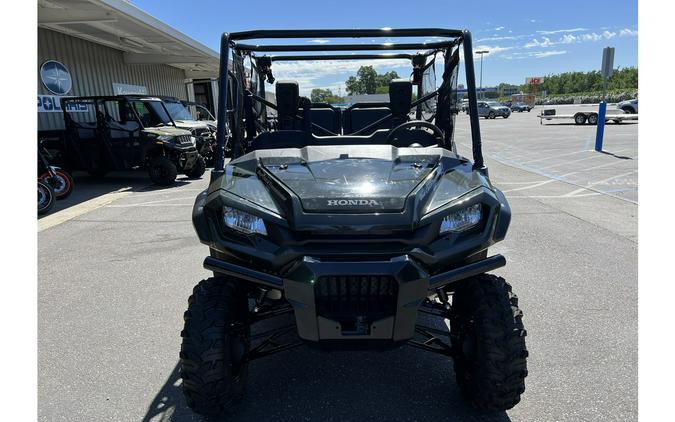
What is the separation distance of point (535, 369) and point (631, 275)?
7.02ft

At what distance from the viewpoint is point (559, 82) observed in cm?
9525

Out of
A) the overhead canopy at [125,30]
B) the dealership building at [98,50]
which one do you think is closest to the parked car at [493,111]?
the overhead canopy at [125,30]

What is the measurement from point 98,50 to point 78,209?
29.6ft

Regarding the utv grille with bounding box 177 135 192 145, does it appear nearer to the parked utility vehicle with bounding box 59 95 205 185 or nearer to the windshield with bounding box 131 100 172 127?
the parked utility vehicle with bounding box 59 95 205 185

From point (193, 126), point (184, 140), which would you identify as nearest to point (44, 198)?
point (184, 140)

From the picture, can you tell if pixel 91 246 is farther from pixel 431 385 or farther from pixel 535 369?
pixel 535 369

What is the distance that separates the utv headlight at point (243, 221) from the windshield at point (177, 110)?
10.0m

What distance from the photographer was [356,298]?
2119 mm

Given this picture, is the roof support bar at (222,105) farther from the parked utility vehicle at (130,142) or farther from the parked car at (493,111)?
Result: the parked car at (493,111)

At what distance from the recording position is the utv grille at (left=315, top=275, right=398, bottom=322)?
2062 mm

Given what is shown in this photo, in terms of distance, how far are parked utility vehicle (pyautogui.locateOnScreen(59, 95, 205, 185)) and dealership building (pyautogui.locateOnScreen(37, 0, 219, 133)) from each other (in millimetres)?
1153

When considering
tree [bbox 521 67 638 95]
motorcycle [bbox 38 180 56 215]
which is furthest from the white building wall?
tree [bbox 521 67 638 95]

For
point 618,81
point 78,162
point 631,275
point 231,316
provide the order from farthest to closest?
point 618,81 < point 78,162 < point 631,275 < point 231,316
